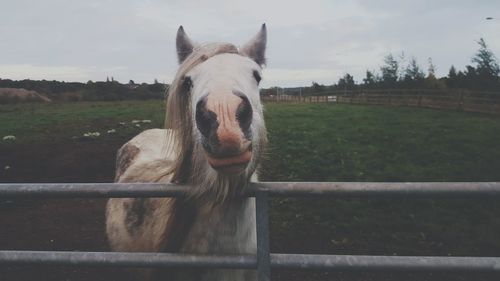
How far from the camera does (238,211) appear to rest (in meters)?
2.20

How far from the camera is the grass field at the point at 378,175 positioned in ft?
17.1

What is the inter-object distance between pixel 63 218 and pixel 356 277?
4.69 metres

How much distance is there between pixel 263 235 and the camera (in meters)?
1.79

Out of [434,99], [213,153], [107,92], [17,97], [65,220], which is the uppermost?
[107,92]

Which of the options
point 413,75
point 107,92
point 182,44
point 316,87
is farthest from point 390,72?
point 182,44

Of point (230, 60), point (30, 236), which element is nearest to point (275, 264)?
point (230, 60)

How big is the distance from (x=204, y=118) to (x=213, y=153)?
0.50ft

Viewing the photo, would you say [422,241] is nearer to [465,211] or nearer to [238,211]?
[465,211]

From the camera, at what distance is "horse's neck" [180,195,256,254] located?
7.14ft

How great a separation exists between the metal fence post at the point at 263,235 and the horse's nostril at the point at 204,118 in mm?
401

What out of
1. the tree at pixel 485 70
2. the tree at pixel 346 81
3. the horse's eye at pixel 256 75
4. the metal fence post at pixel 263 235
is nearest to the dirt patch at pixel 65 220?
the metal fence post at pixel 263 235

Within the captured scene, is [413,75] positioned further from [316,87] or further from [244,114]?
[244,114]

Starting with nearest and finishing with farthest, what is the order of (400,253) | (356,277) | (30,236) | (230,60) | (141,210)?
(230,60), (141,210), (356,277), (400,253), (30,236)

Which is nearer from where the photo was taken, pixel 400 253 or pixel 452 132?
pixel 400 253
